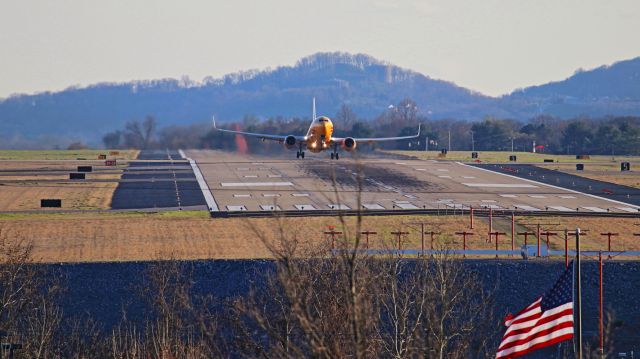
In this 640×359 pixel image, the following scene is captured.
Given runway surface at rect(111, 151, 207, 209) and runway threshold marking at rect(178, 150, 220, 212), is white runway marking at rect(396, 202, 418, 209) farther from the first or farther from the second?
runway surface at rect(111, 151, 207, 209)

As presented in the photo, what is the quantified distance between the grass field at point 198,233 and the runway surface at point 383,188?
402 centimetres

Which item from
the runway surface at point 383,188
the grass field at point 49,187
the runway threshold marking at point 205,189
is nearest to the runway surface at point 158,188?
the runway threshold marking at point 205,189

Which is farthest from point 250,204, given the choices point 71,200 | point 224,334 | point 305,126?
point 305,126

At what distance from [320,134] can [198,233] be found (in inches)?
1168

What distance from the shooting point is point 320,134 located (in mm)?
105750

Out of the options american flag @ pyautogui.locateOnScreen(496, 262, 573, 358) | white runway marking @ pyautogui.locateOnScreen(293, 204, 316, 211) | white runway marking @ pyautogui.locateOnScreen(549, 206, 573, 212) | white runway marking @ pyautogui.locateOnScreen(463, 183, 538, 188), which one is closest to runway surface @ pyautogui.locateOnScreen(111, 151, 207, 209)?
white runway marking @ pyautogui.locateOnScreen(293, 204, 316, 211)

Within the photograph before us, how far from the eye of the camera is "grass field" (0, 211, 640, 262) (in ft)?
228

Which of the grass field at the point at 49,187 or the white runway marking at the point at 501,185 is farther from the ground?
the grass field at the point at 49,187

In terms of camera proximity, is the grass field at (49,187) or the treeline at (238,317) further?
the grass field at (49,187)

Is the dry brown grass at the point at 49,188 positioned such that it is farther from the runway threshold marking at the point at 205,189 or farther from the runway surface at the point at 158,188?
the runway threshold marking at the point at 205,189

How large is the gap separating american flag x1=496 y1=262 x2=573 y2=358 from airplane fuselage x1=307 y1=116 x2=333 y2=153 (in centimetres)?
7528

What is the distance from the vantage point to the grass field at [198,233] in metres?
69.4

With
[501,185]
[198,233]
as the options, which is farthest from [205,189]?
[198,233]

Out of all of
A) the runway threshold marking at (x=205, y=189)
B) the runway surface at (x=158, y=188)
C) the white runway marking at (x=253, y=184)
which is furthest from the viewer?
the white runway marking at (x=253, y=184)
